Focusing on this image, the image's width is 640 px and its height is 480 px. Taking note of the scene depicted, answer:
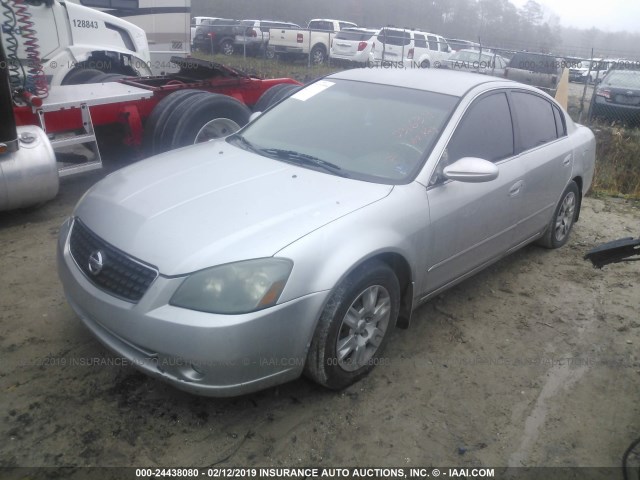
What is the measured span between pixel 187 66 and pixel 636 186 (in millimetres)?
6745

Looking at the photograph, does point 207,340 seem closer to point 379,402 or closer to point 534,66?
point 379,402

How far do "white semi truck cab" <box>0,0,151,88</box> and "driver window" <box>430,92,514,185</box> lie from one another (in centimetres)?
440

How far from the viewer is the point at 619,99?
11.8 meters

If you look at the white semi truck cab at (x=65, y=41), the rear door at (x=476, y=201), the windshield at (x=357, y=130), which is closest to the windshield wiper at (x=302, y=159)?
the windshield at (x=357, y=130)

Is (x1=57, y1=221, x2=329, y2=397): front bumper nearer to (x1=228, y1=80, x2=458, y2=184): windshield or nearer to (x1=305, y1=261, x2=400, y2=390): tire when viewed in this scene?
(x1=305, y1=261, x2=400, y2=390): tire

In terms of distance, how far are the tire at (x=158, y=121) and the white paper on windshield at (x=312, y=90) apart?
223 cm

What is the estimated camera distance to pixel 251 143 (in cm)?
389

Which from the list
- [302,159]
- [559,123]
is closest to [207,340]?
[302,159]

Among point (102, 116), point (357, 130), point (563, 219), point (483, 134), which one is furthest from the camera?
point (102, 116)

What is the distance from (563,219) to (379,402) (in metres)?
3.14

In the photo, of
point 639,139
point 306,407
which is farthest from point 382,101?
point 639,139

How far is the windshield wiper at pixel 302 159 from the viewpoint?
3.37 m

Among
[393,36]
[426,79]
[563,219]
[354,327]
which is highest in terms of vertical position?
[426,79]

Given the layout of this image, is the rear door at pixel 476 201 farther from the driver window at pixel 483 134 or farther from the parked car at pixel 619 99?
the parked car at pixel 619 99
